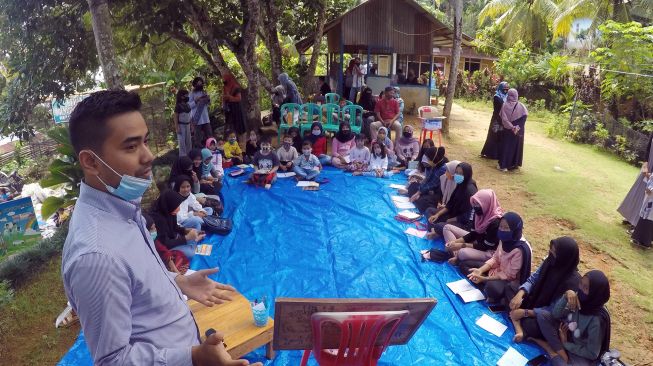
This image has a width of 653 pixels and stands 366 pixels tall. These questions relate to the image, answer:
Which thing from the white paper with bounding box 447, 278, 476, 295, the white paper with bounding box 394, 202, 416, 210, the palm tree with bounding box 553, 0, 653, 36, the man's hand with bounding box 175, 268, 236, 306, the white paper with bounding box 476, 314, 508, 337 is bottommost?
the white paper with bounding box 476, 314, 508, 337

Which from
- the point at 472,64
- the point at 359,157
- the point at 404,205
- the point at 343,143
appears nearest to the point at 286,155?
the point at 343,143

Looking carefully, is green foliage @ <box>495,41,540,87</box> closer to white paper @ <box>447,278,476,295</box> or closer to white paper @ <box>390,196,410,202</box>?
white paper @ <box>390,196,410,202</box>

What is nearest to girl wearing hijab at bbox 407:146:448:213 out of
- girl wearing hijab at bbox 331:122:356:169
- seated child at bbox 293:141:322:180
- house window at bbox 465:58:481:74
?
seated child at bbox 293:141:322:180

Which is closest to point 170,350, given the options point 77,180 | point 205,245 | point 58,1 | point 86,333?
point 86,333

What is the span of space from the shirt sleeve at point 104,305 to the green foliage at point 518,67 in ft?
60.1

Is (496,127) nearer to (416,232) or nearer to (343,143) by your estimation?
(343,143)

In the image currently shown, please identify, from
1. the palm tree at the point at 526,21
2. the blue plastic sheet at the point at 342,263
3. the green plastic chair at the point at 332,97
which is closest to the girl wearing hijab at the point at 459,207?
the blue plastic sheet at the point at 342,263

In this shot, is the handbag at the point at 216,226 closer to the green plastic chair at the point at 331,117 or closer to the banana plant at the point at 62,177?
the banana plant at the point at 62,177

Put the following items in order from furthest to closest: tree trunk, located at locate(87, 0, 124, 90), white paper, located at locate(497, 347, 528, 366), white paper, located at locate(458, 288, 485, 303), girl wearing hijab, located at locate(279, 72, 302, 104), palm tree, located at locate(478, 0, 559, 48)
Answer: palm tree, located at locate(478, 0, 559, 48) → girl wearing hijab, located at locate(279, 72, 302, 104) → tree trunk, located at locate(87, 0, 124, 90) → white paper, located at locate(458, 288, 485, 303) → white paper, located at locate(497, 347, 528, 366)

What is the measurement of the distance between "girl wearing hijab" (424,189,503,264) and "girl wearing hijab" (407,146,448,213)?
1421 mm

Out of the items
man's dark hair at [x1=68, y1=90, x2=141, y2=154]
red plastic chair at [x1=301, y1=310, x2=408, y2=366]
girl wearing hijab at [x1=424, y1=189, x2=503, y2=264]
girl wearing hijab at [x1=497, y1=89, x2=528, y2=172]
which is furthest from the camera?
girl wearing hijab at [x1=497, y1=89, x2=528, y2=172]

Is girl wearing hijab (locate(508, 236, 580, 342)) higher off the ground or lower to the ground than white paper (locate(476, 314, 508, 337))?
higher

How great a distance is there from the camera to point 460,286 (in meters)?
4.69

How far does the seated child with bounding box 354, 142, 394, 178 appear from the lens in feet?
27.4
